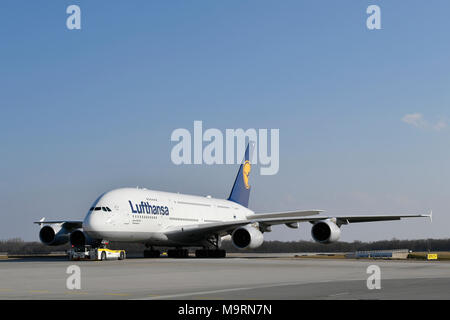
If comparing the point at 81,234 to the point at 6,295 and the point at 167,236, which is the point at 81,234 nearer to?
the point at 167,236

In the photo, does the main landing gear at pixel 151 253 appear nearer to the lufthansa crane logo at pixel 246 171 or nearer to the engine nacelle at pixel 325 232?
the engine nacelle at pixel 325 232

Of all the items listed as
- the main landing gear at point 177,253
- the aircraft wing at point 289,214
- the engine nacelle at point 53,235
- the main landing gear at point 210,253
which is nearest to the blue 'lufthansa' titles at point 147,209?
the main landing gear at point 210,253

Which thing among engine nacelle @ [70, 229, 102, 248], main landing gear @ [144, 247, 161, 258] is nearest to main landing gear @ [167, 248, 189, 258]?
main landing gear @ [144, 247, 161, 258]

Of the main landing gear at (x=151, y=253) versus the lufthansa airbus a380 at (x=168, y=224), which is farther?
the main landing gear at (x=151, y=253)

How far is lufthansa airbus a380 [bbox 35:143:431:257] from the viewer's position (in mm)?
39031

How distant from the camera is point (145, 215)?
4166cm

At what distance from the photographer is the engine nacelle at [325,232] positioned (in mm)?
39562

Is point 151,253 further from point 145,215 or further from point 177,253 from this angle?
point 145,215

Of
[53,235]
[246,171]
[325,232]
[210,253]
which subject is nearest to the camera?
[325,232]

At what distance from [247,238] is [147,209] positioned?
283 inches

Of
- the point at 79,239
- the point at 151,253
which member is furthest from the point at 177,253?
the point at 79,239
